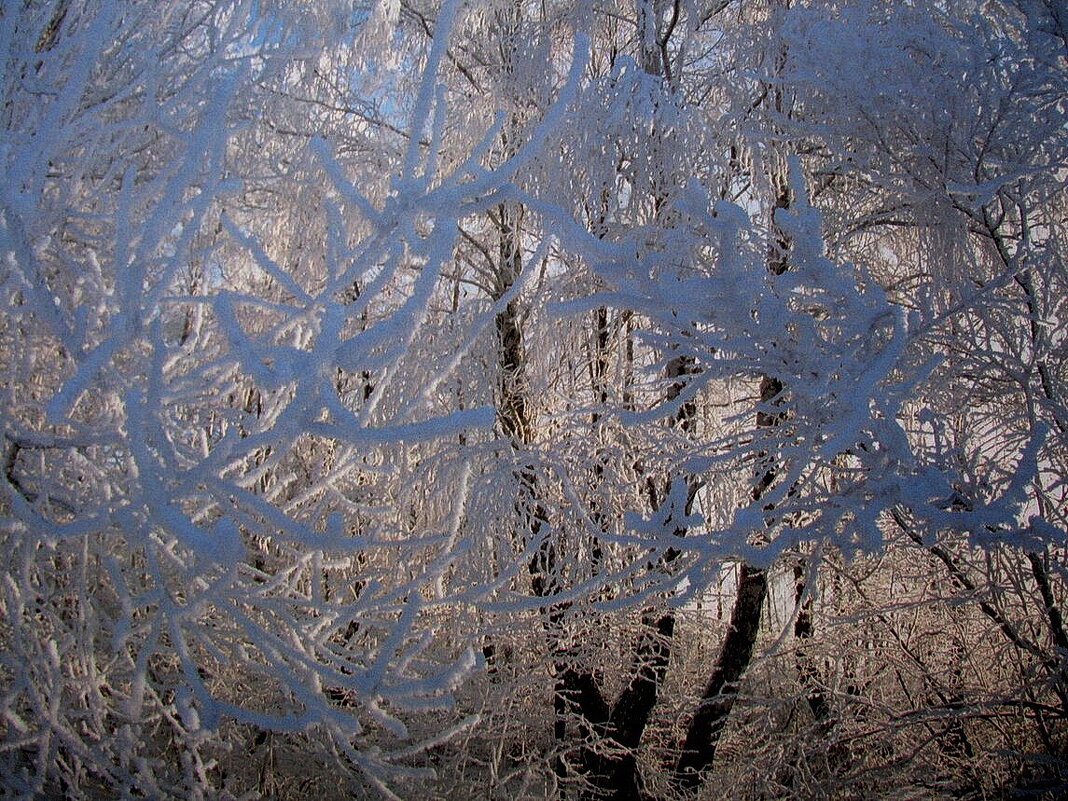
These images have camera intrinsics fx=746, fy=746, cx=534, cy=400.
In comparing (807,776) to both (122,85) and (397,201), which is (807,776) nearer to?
(397,201)

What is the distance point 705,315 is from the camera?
6.44 feet

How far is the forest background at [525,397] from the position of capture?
1528 mm

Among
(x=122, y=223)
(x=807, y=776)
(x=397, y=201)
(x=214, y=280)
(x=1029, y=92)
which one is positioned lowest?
(x=807, y=776)

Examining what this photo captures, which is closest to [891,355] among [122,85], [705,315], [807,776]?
[705,315]

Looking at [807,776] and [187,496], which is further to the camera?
[807,776]

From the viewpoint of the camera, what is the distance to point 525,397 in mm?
4730

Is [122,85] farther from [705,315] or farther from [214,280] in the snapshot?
[705,315]

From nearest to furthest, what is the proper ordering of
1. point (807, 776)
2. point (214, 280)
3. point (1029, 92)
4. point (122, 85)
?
point (1029, 92) < point (122, 85) < point (807, 776) < point (214, 280)

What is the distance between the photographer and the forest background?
1.53 metres

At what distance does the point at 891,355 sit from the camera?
1593 mm

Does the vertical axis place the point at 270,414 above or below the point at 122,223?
below

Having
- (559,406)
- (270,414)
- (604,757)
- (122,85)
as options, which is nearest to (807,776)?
(604,757)

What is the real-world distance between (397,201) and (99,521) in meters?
0.83

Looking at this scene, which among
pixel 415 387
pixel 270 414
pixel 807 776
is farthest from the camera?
pixel 415 387
